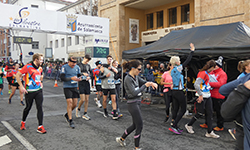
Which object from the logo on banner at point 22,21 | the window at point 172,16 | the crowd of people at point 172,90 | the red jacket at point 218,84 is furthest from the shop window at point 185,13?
the red jacket at point 218,84

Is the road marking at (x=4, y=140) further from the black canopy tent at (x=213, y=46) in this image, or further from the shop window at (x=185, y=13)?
the shop window at (x=185, y=13)

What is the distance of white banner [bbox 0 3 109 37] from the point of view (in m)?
12.0

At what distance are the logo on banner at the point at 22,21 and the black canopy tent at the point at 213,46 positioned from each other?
651cm

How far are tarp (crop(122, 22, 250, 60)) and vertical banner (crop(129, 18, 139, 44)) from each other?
12.3m

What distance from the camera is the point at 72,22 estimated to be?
A: 1397 centimetres

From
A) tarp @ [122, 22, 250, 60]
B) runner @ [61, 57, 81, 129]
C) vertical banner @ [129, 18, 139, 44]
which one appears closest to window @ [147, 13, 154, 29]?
vertical banner @ [129, 18, 139, 44]

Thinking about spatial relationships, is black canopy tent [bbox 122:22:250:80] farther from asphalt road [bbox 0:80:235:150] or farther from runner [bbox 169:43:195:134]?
asphalt road [bbox 0:80:235:150]

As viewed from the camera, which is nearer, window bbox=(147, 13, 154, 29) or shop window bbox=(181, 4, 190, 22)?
shop window bbox=(181, 4, 190, 22)

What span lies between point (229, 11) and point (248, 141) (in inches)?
491

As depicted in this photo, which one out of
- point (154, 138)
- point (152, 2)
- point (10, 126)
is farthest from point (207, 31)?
point (152, 2)

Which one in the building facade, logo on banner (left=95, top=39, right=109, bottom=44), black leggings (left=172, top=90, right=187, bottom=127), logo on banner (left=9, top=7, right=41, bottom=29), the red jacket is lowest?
black leggings (left=172, top=90, right=187, bottom=127)

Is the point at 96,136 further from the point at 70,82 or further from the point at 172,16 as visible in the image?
the point at 172,16

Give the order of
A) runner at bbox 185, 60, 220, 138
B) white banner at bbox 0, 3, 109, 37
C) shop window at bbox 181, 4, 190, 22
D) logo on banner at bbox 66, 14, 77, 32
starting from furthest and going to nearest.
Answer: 1. shop window at bbox 181, 4, 190, 22
2. logo on banner at bbox 66, 14, 77, 32
3. white banner at bbox 0, 3, 109, 37
4. runner at bbox 185, 60, 220, 138

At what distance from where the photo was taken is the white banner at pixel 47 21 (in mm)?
11961
